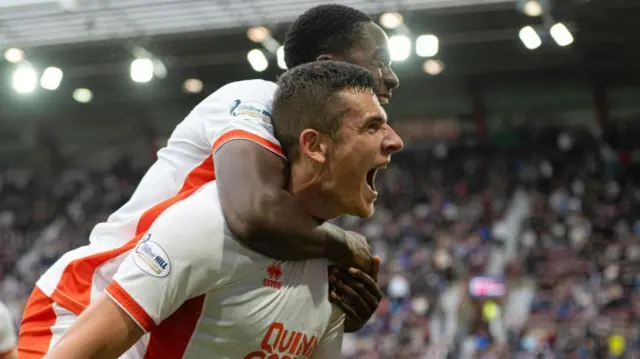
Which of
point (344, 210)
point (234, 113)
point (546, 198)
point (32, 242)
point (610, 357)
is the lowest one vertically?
point (344, 210)

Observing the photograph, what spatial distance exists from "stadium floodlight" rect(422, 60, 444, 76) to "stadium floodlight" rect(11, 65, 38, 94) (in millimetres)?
6400

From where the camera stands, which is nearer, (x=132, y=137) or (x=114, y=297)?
(x=114, y=297)

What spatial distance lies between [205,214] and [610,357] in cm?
915

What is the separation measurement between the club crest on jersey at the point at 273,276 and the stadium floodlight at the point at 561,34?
37.7 feet

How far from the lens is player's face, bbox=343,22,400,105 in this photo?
2.93m

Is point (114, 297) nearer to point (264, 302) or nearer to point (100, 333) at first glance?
point (100, 333)

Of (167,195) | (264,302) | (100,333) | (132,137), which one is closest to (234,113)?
(167,195)

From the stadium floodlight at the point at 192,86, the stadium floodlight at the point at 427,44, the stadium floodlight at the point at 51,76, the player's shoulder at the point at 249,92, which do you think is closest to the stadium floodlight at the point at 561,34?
the stadium floodlight at the point at 427,44

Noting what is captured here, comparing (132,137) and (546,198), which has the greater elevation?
(132,137)

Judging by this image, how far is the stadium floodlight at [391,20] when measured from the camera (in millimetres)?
12461

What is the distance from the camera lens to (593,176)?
48.1 feet

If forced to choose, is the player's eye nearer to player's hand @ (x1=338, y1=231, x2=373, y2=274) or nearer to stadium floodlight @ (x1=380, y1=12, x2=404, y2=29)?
player's hand @ (x1=338, y1=231, x2=373, y2=274)

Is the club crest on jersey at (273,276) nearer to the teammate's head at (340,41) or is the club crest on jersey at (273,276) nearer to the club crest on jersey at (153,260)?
the club crest on jersey at (153,260)

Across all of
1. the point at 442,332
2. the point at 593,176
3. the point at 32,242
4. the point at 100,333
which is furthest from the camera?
the point at 32,242
